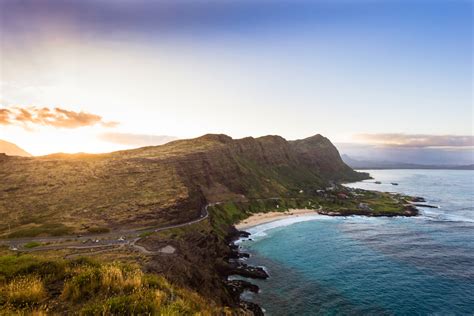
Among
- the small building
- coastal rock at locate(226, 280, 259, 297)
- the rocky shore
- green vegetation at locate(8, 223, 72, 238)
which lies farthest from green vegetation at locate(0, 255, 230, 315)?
the small building

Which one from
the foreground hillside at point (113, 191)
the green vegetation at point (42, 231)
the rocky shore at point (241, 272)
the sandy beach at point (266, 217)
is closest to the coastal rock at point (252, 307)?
the rocky shore at point (241, 272)

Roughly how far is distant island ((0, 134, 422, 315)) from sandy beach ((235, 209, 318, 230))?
321 cm

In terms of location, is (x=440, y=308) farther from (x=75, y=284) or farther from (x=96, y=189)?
(x=96, y=189)

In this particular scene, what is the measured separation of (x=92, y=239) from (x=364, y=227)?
95.8 meters

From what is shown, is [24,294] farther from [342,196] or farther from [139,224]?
[342,196]

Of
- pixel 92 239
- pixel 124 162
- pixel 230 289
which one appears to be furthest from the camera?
pixel 124 162

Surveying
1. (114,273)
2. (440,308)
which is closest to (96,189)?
(114,273)

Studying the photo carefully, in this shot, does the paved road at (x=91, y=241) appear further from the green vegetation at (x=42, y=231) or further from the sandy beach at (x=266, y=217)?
the sandy beach at (x=266, y=217)

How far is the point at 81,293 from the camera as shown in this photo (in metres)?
14.9

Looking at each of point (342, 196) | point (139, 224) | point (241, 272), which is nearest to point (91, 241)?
point (139, 224)

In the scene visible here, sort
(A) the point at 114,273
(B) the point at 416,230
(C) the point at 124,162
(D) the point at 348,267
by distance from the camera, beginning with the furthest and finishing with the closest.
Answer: (C) the point at 124,162 < (B) the point at 416,230 < (D) the point at 348,267 < (A) the point at 114,273

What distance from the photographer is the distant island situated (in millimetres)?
15500

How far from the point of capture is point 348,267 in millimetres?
67125

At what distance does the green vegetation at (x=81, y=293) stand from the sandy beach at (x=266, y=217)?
9138 centimetres
